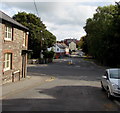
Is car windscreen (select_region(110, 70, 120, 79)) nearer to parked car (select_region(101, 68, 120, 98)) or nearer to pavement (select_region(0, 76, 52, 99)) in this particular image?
parked car (select_region(101, 68, 120, 98))

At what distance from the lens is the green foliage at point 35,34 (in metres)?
50.9

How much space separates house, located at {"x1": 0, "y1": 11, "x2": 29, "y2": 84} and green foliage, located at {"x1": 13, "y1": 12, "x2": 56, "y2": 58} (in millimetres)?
30172

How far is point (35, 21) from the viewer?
5553 centimetres

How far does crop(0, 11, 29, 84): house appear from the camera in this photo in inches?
588

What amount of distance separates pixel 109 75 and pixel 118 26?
890 inches

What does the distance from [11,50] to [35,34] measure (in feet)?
114

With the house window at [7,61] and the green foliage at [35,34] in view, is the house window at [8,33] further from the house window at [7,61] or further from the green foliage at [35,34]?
the green foliage at [35,34]

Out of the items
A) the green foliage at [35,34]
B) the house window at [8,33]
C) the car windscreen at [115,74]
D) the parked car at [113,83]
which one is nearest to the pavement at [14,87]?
the house window at [8,33]

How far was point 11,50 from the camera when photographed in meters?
16.8

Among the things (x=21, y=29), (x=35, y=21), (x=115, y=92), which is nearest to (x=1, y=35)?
(x=21, y=29)

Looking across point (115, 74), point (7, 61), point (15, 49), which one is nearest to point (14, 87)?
point (7, 61)

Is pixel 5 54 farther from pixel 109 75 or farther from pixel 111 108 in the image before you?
pixel 111 108

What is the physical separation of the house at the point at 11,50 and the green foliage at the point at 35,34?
30.2 m

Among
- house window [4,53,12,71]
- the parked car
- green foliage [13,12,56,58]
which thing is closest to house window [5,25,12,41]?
house window [4,53,12,71]
